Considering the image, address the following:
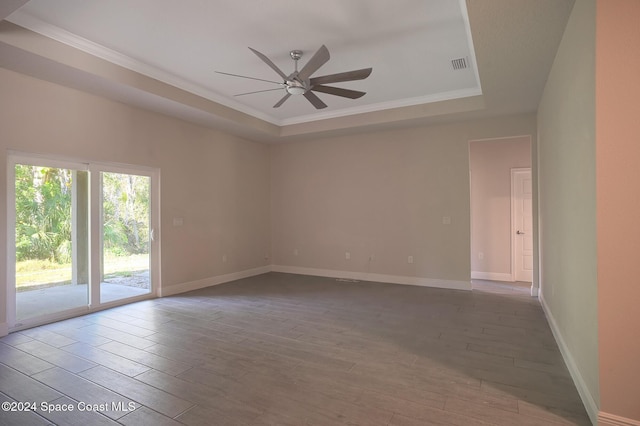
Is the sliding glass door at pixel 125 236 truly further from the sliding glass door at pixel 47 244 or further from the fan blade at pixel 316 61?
the fan blade at pixel 316 61

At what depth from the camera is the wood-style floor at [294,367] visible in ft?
7.11

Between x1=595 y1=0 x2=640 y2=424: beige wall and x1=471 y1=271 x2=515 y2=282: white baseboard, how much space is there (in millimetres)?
4898

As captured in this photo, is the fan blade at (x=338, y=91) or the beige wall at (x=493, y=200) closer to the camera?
the fan blade at (x=338, y=91)

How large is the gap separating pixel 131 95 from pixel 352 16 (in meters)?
3.05

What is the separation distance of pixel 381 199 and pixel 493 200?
7.29 ft

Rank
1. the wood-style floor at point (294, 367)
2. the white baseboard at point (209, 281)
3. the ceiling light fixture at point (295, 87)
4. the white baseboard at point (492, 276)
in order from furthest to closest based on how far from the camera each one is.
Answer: the white baseboard at point (492, 276) < the white baseboard at point (209, 281) < the ceiling light fixture at point (295, 87) < the wood-style floor at point (294, 367)

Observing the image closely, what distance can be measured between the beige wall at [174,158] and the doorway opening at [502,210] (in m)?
4.42

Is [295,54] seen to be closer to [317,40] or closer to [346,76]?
[317,40]

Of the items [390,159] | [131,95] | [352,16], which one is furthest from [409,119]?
[131,95]

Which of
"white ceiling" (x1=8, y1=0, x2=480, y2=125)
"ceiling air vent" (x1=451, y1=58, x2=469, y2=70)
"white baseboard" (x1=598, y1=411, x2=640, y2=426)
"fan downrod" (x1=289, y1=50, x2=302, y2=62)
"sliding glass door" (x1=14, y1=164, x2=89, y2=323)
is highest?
"white ceiling" (x1=8, y1=0, x2=480, y2=125)

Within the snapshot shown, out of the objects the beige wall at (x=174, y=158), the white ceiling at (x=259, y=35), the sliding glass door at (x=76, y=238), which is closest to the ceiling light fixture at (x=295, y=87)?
the white ceiling at (x=259, y=35)

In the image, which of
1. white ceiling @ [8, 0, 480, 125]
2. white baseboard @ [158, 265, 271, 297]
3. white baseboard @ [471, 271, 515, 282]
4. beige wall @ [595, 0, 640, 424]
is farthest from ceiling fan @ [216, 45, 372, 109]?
white baseboard @ [471, 271, 515, 282]

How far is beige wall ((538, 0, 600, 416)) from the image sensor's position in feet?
6.77

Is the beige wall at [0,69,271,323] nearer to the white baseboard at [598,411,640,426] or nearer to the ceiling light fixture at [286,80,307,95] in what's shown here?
the ceiling light fixture at [286,80,307,95]
